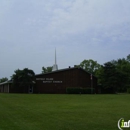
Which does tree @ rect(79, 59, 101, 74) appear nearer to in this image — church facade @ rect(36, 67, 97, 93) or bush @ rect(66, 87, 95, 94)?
church facade @ rect(36, 67, 97, 93)

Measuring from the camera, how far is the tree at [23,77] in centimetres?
5653

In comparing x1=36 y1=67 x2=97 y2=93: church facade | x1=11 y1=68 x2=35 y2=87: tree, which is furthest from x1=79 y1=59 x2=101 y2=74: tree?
x1=11 y1=68 x2=35 y2=87: tree

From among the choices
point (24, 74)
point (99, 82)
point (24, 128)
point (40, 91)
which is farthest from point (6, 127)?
point (99, 82)

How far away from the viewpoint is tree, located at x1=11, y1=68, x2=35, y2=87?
56.5 m

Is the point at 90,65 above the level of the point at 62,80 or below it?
above

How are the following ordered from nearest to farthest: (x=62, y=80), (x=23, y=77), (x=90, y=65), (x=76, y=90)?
(x=23, y=77) → (x=76, y=90) → (x=62, y=80) → (x=90, y=65)

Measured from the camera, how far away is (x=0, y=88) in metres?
83.0

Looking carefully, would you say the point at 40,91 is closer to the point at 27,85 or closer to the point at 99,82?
the point at 27,85

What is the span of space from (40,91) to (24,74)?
7064 mm

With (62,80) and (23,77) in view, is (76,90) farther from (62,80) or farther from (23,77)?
(23,77)

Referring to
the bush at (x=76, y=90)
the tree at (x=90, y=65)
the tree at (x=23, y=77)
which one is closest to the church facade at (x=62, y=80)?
the bush at (x=76, y=90)

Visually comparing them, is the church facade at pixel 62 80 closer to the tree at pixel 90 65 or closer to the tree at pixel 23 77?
the tree at pixel 23 77

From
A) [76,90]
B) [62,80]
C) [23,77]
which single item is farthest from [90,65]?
[23,77]

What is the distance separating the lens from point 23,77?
56344 mm
